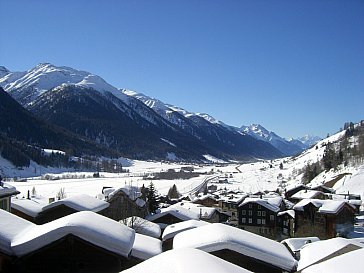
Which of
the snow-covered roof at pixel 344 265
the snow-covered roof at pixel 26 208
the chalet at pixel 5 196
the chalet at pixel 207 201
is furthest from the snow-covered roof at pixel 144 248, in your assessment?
the chalet at pixel 207 201

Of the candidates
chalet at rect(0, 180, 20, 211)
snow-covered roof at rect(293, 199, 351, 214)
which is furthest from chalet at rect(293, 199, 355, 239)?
chalet at rect(0, 180, 20, 211)

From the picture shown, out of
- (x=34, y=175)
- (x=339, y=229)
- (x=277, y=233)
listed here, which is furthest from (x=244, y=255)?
(x=34, y=175)

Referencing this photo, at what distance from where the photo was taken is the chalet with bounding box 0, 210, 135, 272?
37.2 feet

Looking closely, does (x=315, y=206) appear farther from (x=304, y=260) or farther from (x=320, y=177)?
(x=320, y=177)

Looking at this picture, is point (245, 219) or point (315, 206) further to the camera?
point (245, 219)

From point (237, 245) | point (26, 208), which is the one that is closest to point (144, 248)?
point (237, 245)

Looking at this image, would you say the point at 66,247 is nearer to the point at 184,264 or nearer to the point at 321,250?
the point at 184,264

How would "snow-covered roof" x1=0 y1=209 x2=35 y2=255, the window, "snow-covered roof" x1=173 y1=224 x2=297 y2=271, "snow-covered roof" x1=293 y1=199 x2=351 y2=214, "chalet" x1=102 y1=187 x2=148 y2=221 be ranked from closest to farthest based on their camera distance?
"snow-covered roof" x1=0 y1=209 x2=35 y2=255, "snow-covered roof" x1=173 y1=224 x2=297 y2=271, the window, "chalet" x1=102 y1=187 x2=148 y2=221, "snow-covered roof" x1=293 y1=199 x2=351 y2=214

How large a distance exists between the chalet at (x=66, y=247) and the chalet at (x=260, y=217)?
136 feet

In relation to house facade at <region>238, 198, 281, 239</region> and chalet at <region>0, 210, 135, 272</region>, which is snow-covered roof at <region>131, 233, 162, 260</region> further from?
house facade at <region>238, 198, 281, 239</region>

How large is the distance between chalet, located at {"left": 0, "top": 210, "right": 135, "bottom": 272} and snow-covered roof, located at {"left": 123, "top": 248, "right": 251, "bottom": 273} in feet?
12.9

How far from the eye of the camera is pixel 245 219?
53.3 metres

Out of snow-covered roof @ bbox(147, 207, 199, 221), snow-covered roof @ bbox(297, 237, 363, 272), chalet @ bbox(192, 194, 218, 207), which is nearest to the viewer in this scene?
snow-covered roof @ bbox(297, 237, 363, 272)

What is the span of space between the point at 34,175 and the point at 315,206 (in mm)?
151192
